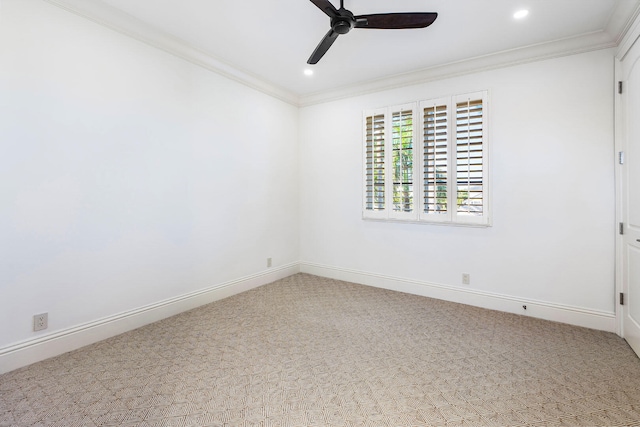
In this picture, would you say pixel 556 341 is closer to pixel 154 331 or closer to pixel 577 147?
pixel 577 147

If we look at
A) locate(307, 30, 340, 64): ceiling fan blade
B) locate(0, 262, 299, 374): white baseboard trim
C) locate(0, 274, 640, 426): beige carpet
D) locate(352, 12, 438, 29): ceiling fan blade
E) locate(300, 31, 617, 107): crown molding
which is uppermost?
locate(300, 31, 617, 107): crown molding

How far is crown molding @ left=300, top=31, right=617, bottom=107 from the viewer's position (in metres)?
2.83

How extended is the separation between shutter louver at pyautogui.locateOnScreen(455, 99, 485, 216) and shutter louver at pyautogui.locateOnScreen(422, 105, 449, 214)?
0.46ft

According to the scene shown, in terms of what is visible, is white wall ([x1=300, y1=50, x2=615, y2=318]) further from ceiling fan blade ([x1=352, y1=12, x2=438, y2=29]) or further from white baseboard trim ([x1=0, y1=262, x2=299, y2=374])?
white baseboard trim ([x1=0, y1=262, x2=299, y2=374])

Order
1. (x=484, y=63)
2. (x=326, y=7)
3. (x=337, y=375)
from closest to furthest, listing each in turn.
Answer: (x=326, y=7)
(x=337, y=375)
(x=484, y=63)

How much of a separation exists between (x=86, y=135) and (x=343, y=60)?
2.62 metres

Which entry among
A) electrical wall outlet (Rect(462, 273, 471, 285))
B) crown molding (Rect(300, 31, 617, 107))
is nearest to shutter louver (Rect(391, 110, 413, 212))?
crown molding (Rect(300, 31, 617, 107))

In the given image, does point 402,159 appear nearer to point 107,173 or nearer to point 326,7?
point 326,7

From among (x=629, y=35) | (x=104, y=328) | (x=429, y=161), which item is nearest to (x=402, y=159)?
(x=429, y=161)

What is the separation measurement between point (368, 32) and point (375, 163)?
5.33ft

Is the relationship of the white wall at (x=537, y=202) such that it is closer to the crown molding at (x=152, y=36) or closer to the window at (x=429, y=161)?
the window at (x=429, y=161)

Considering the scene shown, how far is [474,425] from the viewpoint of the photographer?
5.37 feet

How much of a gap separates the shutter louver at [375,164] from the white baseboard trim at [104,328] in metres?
1.99

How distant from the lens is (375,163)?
408cm
